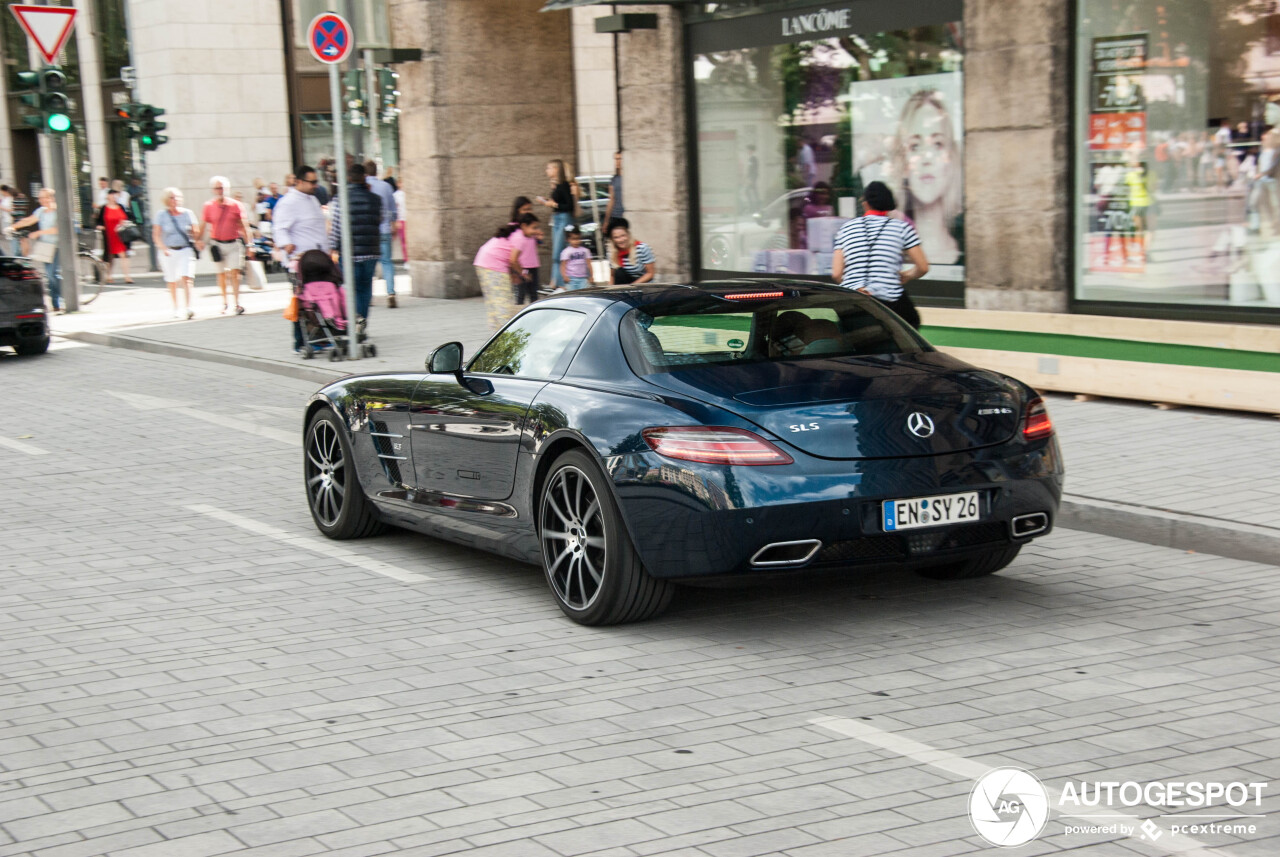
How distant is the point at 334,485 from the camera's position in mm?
8133

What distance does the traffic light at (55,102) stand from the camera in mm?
23016

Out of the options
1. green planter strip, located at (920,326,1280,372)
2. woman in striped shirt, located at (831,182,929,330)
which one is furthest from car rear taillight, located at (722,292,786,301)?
green planter strip, located at (920,326,1280,372)

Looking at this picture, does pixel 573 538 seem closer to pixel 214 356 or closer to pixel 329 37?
pixel 329 37

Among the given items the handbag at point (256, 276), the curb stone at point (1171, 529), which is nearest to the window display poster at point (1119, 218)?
the curb stone at point (1171, 529)

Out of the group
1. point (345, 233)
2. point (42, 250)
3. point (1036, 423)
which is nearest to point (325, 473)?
point (1036, 423)

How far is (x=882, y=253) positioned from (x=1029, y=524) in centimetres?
415

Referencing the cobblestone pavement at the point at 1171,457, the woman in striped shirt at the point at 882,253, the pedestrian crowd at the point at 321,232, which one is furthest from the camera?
the pedestrian crowd at the point at 321,232

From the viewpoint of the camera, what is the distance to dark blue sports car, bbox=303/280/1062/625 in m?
5.60

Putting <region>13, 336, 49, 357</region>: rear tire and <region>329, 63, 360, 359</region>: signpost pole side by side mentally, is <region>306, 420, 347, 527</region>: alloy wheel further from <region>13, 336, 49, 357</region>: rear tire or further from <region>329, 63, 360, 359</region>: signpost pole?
<region>13, 336, 49, 357</region>: rear tire

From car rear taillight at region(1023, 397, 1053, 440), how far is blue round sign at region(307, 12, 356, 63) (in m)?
11.3

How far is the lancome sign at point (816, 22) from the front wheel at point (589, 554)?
1102cm

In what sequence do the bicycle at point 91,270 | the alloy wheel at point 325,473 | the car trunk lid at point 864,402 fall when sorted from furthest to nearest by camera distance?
the bicycle at point 91,270 → the alloy wheel at point 325,473 → the car trunk lid at point 864,402

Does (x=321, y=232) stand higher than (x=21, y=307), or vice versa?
(x=321, y=232)

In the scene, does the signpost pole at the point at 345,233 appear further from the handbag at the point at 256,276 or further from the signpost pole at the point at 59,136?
the handbag at the point at 256,276
